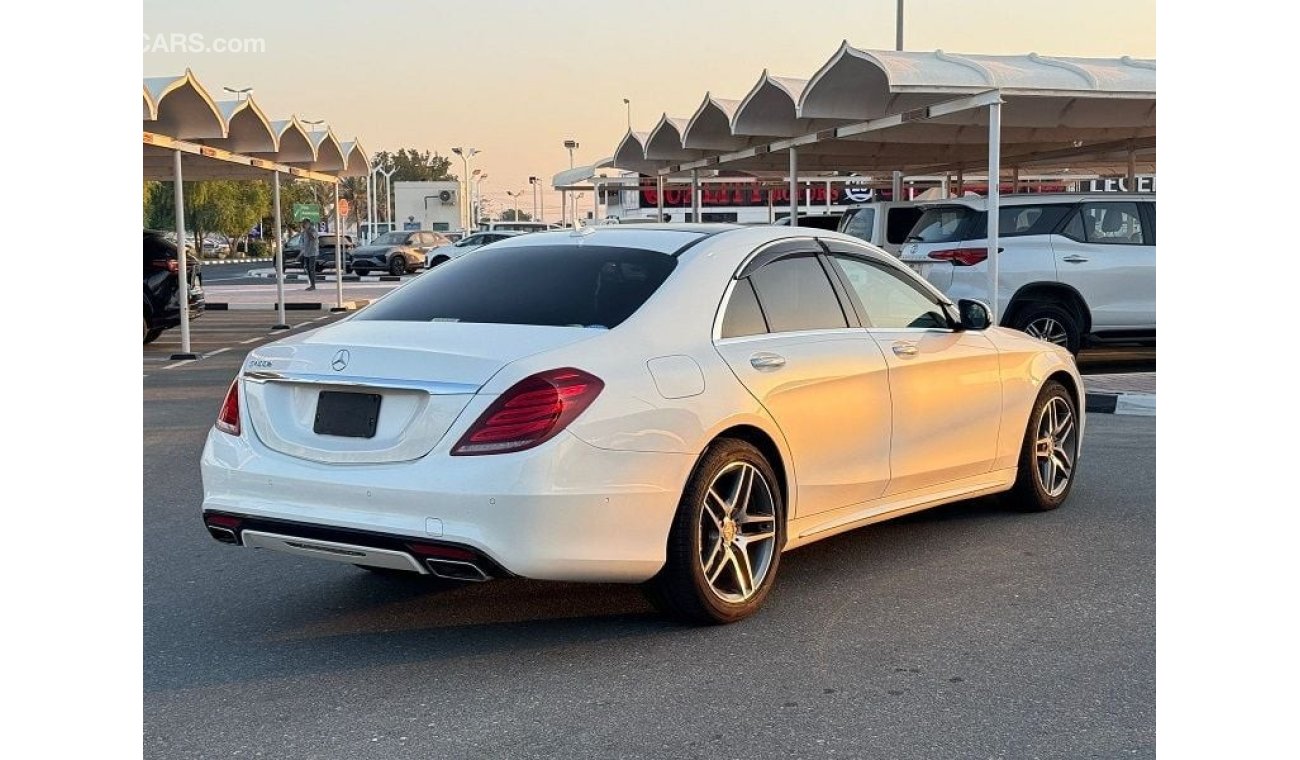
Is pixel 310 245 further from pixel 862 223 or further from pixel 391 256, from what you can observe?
pixel 862 223

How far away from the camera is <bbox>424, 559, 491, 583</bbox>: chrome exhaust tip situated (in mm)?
4590

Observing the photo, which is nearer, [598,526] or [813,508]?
[598,526]

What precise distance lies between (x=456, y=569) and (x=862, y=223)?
11.6 meters

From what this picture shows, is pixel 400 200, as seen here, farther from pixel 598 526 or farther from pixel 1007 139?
pixel 598 526

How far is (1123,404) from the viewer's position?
1142 cm

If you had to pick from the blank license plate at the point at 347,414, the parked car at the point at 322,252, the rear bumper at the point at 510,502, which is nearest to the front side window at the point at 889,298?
the rear bumper at the point at 510,502

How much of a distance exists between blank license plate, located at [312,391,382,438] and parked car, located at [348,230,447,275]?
43878 millimetres

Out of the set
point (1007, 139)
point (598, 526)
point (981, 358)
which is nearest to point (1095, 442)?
point (981, 358)

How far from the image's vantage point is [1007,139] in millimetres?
20078

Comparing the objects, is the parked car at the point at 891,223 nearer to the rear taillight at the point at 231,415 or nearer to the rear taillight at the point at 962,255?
the rear taillight at the point at 962,255

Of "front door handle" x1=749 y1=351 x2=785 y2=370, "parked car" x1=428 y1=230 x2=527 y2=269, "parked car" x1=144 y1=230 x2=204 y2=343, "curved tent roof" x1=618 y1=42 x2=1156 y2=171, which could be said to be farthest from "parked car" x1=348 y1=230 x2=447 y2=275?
"front door handle" x1=749 y1=351 x2=785 y2=370

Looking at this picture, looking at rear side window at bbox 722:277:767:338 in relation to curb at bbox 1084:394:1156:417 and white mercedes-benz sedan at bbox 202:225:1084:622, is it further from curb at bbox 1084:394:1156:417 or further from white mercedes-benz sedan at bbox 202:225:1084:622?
curb at bbox 1084:394:1156:417

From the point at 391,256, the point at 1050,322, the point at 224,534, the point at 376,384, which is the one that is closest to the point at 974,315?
the point at 376,384

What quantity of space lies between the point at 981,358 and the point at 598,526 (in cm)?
278
